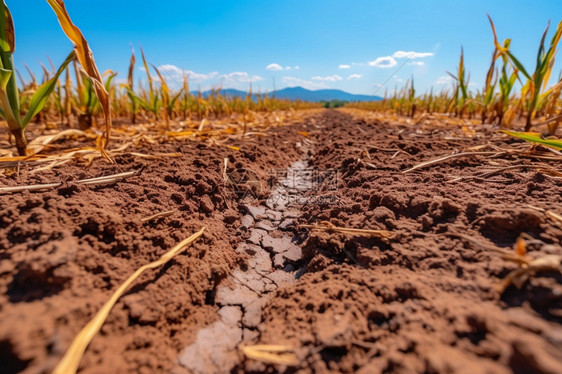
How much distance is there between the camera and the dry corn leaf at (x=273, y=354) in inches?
27.7

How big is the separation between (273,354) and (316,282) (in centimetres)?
38

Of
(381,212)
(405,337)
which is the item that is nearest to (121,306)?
(405,337)

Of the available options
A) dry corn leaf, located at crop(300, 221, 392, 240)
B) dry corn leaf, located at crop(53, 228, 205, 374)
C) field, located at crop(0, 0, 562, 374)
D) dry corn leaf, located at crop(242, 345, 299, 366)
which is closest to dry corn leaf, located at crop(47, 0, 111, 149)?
field, located at crop(0, 0, 562, 374)

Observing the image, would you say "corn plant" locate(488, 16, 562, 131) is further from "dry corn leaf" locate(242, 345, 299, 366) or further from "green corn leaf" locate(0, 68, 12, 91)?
"green corn leaf" locate(0, 68, 12, 91)

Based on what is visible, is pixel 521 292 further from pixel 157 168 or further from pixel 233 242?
pixel 157 168

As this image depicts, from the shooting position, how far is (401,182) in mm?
1695

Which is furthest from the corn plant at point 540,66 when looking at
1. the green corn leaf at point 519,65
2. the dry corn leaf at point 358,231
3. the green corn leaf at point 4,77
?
the green corn leaf at point 4,77

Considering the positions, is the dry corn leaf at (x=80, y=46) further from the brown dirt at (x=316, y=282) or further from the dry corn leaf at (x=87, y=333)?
the dry corn leaf at (x=87, y=333)

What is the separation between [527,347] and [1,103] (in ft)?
9.00

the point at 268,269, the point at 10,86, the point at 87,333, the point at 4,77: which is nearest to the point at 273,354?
the point at 87,333

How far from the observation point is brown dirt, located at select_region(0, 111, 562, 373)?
0.61 m

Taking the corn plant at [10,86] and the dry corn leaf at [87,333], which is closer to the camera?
the dry corn leaf at [87,333]

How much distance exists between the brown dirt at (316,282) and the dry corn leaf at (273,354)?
3 centimetres

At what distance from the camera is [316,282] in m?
1.06
